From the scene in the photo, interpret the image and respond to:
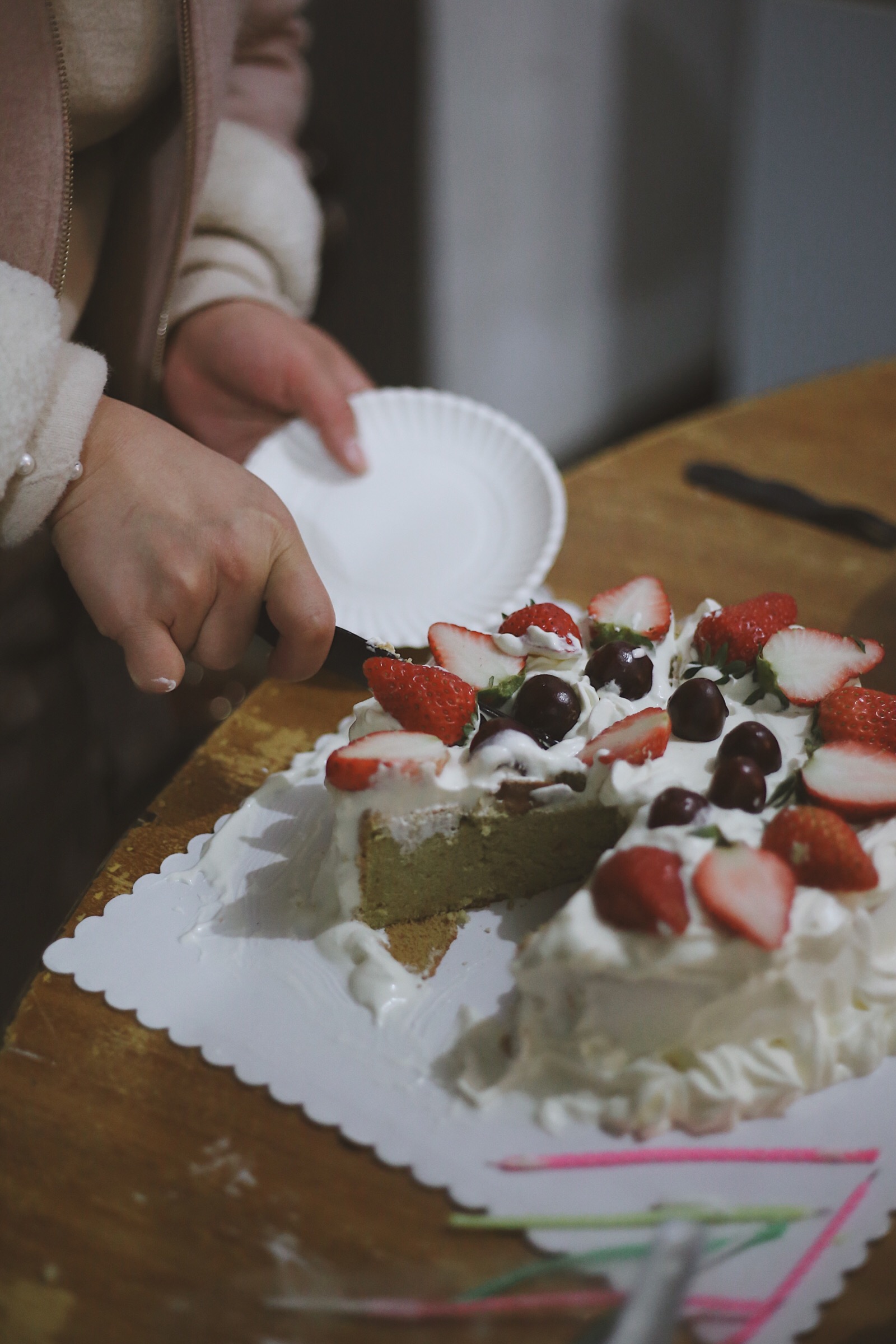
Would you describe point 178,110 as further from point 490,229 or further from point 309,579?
point 490,229

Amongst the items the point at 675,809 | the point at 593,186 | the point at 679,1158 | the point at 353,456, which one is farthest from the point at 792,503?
the point at 593,186

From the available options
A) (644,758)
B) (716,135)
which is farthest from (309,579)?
(716,135)

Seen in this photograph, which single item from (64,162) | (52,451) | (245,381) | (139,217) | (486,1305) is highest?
(64,162)

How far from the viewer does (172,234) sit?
4.65ft

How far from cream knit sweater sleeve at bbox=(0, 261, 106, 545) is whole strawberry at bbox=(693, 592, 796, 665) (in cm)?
74

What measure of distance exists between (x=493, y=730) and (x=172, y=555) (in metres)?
0.39

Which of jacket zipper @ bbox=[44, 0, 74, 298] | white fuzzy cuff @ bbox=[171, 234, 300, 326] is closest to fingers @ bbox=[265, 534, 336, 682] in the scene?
jacket zipper @ bbox=[44, 0, 74, 298]

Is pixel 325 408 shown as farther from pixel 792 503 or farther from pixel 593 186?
pixel 593 186

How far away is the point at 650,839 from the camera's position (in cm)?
105

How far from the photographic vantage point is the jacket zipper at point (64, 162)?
3.79ft

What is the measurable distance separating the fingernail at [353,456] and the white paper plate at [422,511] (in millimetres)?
22

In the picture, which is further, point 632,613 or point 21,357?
point 632,613

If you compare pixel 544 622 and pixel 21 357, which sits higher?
pixel 21 357

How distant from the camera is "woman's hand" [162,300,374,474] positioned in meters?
1.66
